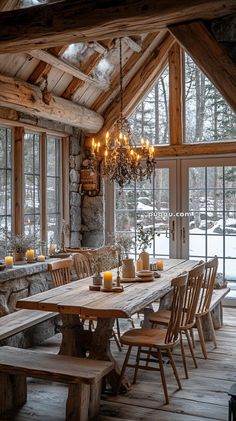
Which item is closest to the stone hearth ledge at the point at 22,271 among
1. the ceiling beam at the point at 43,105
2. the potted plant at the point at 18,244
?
the potted plant at the point at 18,244

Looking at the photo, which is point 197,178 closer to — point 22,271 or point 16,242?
point 16,242

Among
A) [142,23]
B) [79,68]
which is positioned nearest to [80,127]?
[79,68]

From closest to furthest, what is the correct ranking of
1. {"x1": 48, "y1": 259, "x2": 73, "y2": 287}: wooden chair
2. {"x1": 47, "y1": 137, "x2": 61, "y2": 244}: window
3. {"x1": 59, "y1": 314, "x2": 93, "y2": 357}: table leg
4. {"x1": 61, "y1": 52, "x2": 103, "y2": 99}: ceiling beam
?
{"x1": 59, "y1": 314, "x2": 93, "y2": 357}: table leg
{"x1": 48, "y1": 259, "x2": 73, "y2": 287}: wooden chair
{"x1": 61, "y1": 52, "x2": 103, "y2": 99}: ceiling beam
{"x1": 47, "y1": 137, "x2": 61, "y2": 244}: window

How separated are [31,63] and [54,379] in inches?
136

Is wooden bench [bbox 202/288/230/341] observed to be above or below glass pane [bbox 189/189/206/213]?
below

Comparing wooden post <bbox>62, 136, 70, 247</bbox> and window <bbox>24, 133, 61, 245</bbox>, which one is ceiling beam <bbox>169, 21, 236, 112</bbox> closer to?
window <bbox>24, 133, 61, 245</bbox>

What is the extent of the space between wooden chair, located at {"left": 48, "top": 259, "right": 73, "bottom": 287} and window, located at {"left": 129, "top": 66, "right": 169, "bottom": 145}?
278 centimetres

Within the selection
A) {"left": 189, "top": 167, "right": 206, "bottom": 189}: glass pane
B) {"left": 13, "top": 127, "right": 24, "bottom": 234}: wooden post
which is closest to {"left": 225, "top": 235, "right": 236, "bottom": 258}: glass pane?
{"left": 189, "top": 167, "right": 206, "bottom": 189}: glass pane

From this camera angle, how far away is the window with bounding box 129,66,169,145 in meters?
7.08

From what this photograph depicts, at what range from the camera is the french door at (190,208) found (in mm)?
6711

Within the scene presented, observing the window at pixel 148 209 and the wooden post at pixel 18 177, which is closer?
the wooden post at pixel 18 177

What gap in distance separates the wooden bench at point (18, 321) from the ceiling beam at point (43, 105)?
6.88ft

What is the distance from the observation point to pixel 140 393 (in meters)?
3.79

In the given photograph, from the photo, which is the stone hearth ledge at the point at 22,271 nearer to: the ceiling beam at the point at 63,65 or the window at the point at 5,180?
the window at the point at 5,180
